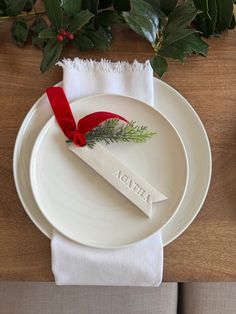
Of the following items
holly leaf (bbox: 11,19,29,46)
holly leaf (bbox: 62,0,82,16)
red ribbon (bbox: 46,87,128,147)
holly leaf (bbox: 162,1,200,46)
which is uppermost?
holly leaf (bbox: 62,0,82,16)

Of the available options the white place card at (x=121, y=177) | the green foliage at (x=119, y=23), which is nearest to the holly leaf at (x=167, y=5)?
the green foliage at (x=119, y=23)

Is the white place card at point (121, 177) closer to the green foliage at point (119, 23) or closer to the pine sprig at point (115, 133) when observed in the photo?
the pine sprig at point (115, 133)

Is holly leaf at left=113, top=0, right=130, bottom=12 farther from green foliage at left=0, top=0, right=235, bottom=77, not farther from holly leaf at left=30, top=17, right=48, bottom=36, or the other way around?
holly leaf at left=30, top=17, right=48, bottom=36

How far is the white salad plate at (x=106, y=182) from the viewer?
2.07ft

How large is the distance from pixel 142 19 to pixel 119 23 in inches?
2.4

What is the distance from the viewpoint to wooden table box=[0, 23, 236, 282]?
2.11 ft

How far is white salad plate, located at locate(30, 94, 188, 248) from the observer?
630 mm

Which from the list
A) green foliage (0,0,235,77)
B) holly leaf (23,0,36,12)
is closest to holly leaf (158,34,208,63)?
green foliage (0,0,235,77)

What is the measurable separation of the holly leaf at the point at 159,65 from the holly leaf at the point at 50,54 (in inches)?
5.7

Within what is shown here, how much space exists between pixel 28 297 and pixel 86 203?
1.29 ft

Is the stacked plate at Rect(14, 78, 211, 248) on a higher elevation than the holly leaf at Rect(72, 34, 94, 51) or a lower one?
lower

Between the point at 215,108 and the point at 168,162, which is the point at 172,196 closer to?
the point at 168,162

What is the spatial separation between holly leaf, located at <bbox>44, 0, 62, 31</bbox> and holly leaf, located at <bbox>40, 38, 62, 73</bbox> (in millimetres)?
25

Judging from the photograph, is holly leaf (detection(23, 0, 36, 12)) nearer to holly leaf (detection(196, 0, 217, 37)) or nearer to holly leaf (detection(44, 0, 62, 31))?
holly leaf (detection(44, 0, 62, 31))
